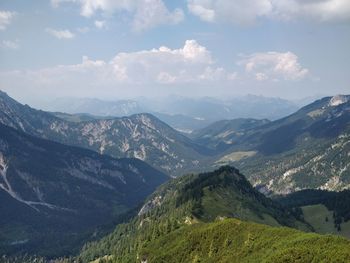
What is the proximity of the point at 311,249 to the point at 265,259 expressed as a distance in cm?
1779

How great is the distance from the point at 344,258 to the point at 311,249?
49.3 ft

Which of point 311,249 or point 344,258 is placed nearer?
point 344,258

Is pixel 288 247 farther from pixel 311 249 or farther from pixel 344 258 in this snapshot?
pixel 344 258

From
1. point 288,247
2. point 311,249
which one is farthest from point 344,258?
point 288,247

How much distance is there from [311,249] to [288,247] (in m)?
12.4

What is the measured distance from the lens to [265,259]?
184m

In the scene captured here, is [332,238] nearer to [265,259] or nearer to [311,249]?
[311,249]

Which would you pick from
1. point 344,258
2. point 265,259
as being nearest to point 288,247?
point 265,259

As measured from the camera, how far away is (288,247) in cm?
18600

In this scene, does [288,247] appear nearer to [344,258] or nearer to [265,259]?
[265,259]

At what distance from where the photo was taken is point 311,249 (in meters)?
175

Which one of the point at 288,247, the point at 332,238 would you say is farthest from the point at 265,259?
the point at 332,238

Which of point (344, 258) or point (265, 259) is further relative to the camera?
point (265, 259)

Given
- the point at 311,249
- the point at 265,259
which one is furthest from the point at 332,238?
the point at 265,259
